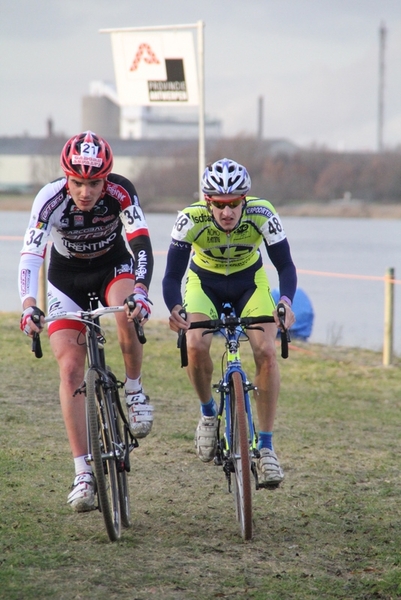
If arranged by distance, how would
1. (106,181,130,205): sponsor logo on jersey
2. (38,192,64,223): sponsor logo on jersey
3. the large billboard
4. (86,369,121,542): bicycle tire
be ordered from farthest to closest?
1. the large billboard
2. (106,181,130,205): sponsor logo on jersey
3. (38,192,64,223): sponsor logo on jersey
4. (86,369,121,542): bicycle tire

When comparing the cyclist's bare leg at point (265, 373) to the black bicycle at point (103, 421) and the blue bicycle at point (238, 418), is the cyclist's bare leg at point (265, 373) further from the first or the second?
the black bicycle at point (103, 421)

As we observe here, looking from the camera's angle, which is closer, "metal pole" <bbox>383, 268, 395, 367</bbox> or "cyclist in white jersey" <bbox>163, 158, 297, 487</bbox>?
"cyclist in white jersey" <bbox>163, 158, 297, 487</bbox>

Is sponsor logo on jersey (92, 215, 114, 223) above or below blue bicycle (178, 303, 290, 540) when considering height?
above

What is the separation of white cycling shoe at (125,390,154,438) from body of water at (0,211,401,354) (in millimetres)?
7164

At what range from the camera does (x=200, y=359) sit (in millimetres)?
5746

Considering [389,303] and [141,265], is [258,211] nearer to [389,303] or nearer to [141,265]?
[141,265]

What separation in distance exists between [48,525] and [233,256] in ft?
7.01

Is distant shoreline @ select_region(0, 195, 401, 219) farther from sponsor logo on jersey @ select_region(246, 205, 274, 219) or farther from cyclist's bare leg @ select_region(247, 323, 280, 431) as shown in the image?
cyclist's bare leg @ select_region(247, 323, 280, 431)

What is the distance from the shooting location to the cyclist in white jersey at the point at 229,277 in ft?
18.0

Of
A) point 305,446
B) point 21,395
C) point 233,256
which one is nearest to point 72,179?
point 233,256

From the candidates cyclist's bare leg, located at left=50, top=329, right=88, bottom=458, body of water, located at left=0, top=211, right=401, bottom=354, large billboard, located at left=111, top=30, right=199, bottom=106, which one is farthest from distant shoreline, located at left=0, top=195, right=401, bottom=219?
cyclist's bare leg, located at left=50, top=329, right=88, bottom=458

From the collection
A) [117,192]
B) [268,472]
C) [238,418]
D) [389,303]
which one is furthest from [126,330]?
[389,303]

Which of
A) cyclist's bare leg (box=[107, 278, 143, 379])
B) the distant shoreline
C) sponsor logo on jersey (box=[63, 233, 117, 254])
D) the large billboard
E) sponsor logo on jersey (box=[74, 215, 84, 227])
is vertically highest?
the large billboard

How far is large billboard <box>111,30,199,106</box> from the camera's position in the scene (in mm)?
14633
